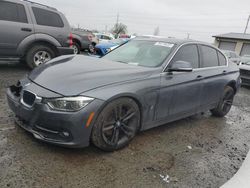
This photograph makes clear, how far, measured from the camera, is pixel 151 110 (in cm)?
303

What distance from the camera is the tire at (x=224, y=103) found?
15.1 feet

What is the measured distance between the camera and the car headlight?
2312 mm

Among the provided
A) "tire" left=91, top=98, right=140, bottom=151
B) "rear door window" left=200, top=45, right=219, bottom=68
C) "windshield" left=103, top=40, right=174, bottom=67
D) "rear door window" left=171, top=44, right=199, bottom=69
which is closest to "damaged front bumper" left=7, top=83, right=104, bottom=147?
"tire" left=91, top=98, right=140, bottom=151

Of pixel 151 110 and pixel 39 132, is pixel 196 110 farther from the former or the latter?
pixel 39 132

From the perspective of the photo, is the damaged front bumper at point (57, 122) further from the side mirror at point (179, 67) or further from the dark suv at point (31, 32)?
the dark suv at point (31, 32)

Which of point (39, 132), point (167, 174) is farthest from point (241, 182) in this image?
point (39, 132)

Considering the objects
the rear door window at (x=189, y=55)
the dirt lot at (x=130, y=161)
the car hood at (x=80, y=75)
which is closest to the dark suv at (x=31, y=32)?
the dirt lot at (x=130, y=161)

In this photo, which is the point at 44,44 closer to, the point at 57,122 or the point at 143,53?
the point at 143,53

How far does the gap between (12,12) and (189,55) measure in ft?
16.2

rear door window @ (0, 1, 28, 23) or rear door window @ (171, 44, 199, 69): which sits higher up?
rear door window @ (0, 1, 28, 23)

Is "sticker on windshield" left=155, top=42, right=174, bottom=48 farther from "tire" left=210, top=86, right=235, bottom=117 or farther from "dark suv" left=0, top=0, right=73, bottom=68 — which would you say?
"dark suv" left=0, top=0, right=73, bottom=68

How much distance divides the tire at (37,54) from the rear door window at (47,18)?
72 centimetres

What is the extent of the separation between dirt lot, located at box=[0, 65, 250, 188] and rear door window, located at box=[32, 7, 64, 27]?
128 inches

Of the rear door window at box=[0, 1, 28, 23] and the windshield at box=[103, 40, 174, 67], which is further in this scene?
the rear door window at box=[0, 1, 28, 23]
